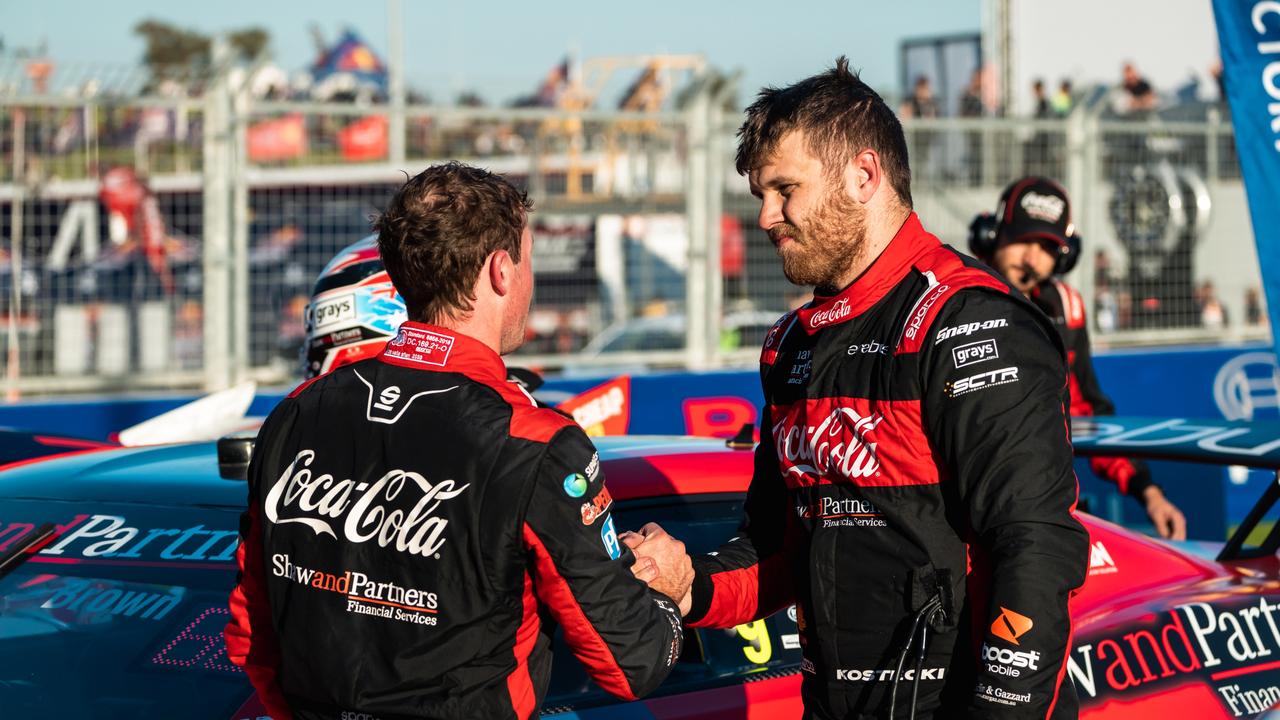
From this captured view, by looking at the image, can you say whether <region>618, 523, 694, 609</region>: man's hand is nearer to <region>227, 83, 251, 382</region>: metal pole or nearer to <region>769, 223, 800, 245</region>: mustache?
<region>769, 223, 800, 245</region>: mustache

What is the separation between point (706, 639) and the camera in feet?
9.54

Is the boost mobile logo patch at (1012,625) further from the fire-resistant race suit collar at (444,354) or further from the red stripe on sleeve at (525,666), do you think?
the fire-resistant race suit collar at (444,354)

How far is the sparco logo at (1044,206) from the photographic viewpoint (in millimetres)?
5129

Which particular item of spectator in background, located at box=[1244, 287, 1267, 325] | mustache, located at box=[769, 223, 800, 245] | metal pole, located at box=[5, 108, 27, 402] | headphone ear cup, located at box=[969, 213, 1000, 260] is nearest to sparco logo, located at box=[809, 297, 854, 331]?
mustache, located at box=[769, 223, 800, 245]

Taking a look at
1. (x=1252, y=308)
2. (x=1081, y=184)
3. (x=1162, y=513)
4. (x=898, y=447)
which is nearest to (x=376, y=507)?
(x=898, y=447)

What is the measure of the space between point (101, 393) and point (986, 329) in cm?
662

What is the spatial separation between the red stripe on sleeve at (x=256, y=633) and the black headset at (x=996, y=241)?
353 centimetres

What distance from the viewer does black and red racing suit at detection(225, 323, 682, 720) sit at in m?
2.04

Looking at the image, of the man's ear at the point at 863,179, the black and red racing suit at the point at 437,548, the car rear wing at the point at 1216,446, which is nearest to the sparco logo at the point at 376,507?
the black and red racing suit at the point at 437,548

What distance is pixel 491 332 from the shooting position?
2.21 meters

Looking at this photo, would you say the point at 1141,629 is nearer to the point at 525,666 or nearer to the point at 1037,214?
the point at 525,666

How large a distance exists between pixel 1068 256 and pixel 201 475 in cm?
338

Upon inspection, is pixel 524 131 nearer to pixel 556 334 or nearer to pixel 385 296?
pixel 556 334

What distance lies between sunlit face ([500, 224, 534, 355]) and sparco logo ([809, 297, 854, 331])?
0.48 metres
